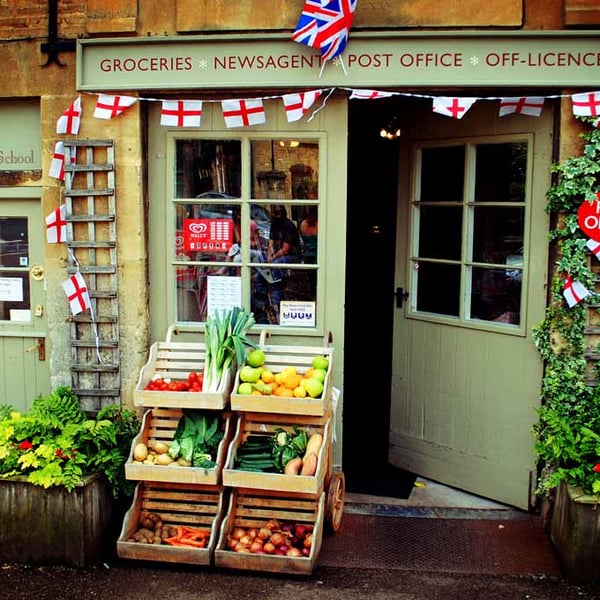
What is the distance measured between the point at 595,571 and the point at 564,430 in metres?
0.89

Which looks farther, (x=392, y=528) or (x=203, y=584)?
(x=392, y=528)

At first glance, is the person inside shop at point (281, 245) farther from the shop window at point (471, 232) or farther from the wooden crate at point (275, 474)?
the shop window at point (471, 232)

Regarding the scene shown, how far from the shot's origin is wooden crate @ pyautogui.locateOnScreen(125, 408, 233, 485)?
4.86 m

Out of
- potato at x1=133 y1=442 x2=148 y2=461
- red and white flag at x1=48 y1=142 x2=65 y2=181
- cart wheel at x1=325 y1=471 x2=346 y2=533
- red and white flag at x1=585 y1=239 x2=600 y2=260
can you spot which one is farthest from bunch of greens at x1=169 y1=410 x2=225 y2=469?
red and white flag at x1=585 y1=239 x2=600 y2=260

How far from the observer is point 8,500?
16.4 ft

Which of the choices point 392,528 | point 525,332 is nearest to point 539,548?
point 392,528

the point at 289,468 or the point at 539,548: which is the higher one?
the point at 289,468

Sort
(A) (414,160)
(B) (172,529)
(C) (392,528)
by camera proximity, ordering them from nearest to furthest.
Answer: (B) (172,529)
(C) (392,528)
(A) (414,160)

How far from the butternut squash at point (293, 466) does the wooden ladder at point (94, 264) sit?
1645 millimetres

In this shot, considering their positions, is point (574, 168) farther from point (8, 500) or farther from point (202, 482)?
point (8, 500)

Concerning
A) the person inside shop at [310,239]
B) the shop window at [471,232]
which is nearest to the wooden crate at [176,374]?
the person inside shop at [310,239]

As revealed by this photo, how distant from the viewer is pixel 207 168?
582cm

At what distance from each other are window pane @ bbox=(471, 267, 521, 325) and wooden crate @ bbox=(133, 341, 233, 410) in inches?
81.7

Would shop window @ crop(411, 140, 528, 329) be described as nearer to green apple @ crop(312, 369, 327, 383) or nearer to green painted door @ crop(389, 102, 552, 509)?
green painted door @ crop(389, 102, 552, 509)
